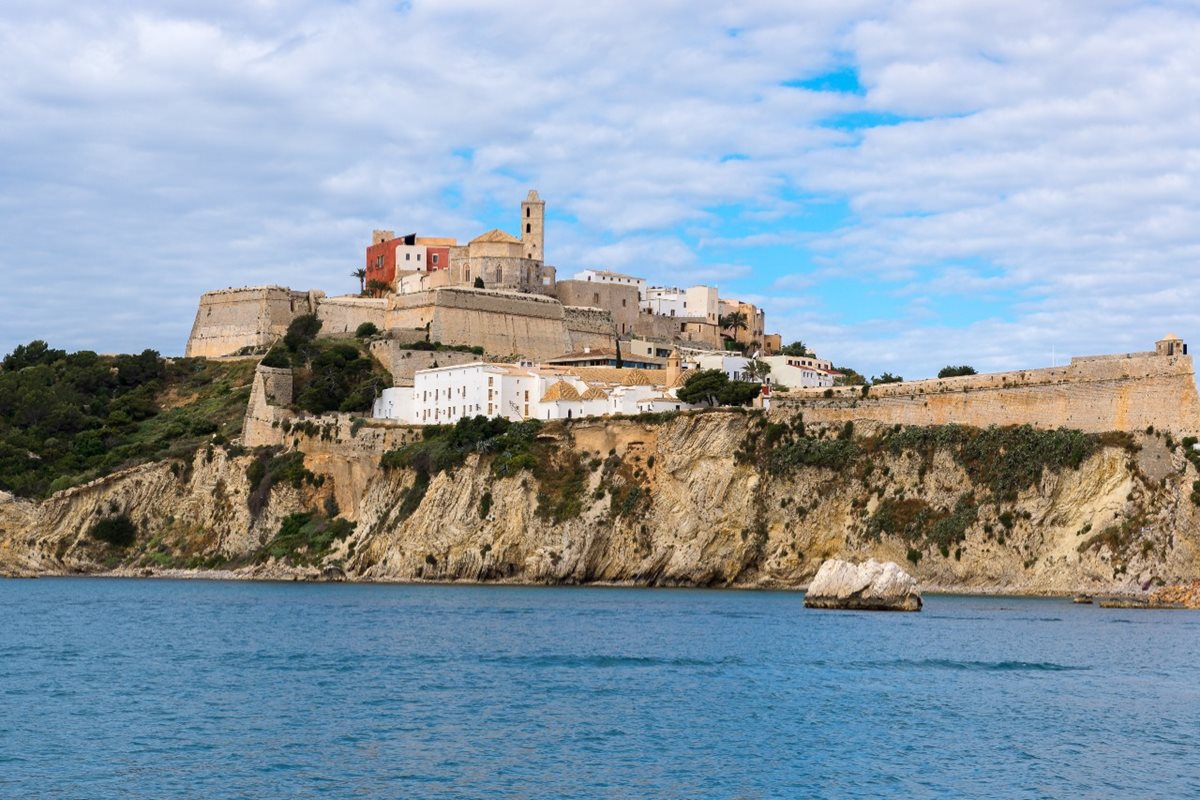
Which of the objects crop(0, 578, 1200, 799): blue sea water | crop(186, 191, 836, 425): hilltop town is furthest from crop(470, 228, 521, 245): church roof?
crop(0, 578, 1200, 799): blue sea water

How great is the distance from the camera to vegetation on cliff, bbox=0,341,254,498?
72.2m

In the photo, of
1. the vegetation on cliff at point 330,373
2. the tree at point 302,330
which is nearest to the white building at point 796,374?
the vegetation on cliff at point 330,373

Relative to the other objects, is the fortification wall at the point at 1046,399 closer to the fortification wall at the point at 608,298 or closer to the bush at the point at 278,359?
the bush at the point at 278,359

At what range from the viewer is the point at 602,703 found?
28.6 metres

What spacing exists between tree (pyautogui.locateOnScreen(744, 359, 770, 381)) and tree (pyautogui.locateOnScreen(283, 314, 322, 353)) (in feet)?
71.8

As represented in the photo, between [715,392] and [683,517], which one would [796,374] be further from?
[683,517]

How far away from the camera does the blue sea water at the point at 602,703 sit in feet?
71.3

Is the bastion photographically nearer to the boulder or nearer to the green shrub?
the boulder

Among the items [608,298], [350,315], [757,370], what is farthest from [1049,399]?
[350,315]

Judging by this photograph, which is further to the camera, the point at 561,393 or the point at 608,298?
the point at 608,298

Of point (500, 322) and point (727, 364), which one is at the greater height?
point (500, 322)

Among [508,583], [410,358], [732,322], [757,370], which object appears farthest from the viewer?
[732,322]

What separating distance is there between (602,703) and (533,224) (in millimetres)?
59611

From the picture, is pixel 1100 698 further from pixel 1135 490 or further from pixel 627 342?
pixel 627 342
